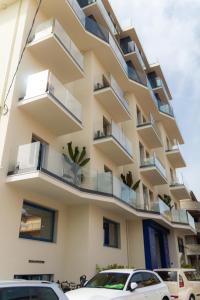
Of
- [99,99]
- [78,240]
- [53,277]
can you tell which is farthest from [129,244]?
[99,99]

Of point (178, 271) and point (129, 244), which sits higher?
point (129, 244)

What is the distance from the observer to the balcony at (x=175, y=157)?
30.9m

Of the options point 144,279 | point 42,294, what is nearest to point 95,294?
point 144,279

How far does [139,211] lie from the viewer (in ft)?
60.1

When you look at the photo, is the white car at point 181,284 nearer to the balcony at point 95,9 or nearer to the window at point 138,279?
the window at point 138,279

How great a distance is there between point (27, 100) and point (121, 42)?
18023 mm

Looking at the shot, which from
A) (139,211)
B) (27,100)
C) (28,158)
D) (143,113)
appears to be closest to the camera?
(28,158)

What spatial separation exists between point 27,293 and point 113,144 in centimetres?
1283

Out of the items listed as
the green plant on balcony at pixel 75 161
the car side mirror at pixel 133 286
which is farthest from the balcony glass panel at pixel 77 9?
the car side mirror at pixel 133 286

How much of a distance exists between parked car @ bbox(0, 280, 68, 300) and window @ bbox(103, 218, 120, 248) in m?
11.1

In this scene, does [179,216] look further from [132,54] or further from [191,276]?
[132,54]

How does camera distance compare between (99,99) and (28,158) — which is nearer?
(28,158)

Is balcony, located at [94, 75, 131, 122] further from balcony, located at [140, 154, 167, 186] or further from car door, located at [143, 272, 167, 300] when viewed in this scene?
car door, located at [143, 272, 167, 300]

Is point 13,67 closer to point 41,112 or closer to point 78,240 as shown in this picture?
point 41,112
